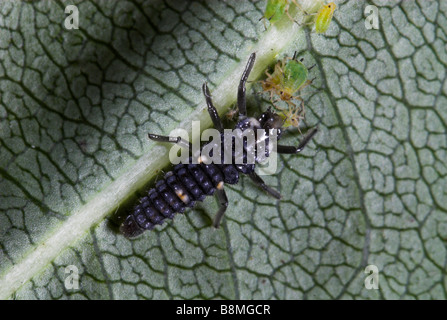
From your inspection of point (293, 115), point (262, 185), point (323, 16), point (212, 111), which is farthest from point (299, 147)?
point (323, 16)

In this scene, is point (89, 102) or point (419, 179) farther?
point (419, 179)

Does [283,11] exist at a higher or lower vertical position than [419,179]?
higher

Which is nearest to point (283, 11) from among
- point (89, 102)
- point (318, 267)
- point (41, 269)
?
point (89, 102)

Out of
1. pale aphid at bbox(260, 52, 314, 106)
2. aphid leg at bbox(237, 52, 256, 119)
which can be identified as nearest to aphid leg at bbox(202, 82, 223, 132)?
aphid leg at bbox(237, 52, 256, 119)

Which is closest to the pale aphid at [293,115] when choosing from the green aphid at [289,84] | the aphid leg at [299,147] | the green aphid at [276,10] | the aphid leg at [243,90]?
the green aphid at [289,84]

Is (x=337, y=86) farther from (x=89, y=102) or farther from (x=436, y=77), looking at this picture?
(x=89, y=102)

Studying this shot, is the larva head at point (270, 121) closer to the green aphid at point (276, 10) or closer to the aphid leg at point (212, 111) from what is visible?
the aphid leg at point (212, 111)
